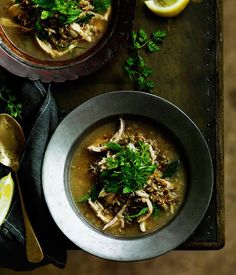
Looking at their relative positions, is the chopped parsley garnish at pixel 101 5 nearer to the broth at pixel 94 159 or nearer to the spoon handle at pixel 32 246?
the broth at pixel 94 159

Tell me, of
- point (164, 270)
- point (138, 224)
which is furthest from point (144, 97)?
point (164, 270)

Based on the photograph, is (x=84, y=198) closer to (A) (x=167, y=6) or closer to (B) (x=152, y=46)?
(B) (x=152, y=46)

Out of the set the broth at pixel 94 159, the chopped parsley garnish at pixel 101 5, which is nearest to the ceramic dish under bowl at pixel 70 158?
the broth at pixel 94 159

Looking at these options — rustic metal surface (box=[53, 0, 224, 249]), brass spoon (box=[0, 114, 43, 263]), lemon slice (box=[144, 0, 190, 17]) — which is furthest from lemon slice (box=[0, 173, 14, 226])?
lemon slice (box=[144, 0, 190, 17])

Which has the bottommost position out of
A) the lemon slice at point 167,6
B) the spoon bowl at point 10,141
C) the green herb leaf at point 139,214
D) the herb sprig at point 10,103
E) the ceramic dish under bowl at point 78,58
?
the green herb leaf at point 139,214

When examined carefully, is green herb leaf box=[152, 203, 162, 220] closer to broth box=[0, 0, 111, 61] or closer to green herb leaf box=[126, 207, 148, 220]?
green herb leaf box=[126, 207, 148, 220]

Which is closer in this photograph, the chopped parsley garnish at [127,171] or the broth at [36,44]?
the chopped parsley garnish at [127,171]

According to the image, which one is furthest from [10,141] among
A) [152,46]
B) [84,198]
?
[152,46]
